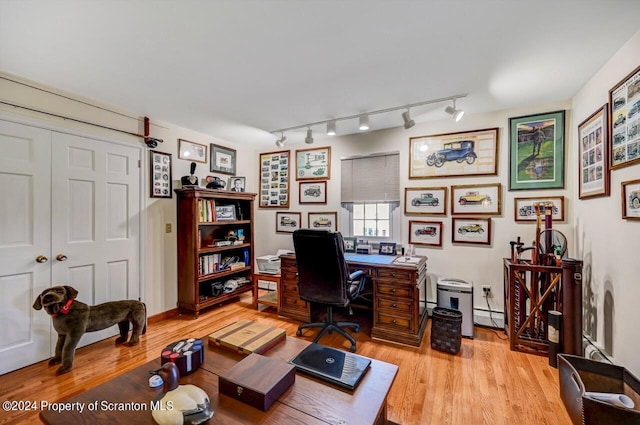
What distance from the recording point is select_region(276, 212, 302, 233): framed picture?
4.11m

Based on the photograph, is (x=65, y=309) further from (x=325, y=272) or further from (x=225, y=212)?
(x=325, y=272)

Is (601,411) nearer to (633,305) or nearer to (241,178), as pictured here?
(633,305)

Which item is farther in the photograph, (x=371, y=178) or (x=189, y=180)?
(x=371, y=178)

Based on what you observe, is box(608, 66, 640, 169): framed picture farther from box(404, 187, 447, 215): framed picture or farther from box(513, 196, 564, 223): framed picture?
box(404, 187, 447, 215): framed picture

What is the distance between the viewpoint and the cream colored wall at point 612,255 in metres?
1.71

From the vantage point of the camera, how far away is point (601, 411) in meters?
1.28

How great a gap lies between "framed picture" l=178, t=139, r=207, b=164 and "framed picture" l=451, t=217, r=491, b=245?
3.37m

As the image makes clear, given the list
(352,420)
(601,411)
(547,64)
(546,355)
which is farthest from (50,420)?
(547,64)

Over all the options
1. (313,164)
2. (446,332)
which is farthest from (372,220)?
(446,332)

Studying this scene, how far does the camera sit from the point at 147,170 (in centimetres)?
303

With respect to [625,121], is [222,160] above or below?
above

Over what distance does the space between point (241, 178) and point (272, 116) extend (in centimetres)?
129

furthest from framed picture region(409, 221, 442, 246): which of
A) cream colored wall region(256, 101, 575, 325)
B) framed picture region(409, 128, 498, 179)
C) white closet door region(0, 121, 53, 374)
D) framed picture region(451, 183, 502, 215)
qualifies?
white closet door region(0, 121, 53, 374)

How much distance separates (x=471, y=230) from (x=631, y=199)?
1.36 metres
